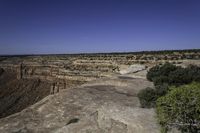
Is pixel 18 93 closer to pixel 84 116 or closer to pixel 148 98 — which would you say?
pixel 148 98

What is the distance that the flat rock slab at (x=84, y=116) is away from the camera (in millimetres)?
12189

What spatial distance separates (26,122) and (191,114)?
8397 mm

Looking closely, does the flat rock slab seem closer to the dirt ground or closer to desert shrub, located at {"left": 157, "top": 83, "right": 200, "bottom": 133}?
desert shrub, located at {"left": 157, "top": 83, "right": 200, "bottom": 133}

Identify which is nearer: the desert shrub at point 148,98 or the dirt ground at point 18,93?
the desert shrub at point 148,98

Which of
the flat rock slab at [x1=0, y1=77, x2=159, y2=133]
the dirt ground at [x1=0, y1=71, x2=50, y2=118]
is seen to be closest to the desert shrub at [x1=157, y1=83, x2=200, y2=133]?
the flat rock slab at [x1=0, y1=77, x2=159, y2=133]

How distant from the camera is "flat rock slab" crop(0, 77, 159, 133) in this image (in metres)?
12.2

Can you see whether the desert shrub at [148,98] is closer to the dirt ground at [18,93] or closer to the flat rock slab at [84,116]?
the flat rock slab at [84,116]

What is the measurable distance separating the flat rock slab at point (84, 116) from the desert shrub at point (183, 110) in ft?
6.88

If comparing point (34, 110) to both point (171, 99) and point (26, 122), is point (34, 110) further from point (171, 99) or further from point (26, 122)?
point (171, 99)

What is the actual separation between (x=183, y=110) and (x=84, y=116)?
21.0 feet

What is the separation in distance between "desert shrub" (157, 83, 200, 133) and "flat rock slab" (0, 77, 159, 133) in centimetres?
210

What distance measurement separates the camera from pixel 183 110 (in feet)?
30.1

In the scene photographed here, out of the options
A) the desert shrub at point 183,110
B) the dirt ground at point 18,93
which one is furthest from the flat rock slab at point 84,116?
the dirt ground at point 18,93

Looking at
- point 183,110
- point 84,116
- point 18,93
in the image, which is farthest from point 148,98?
point 18,93
